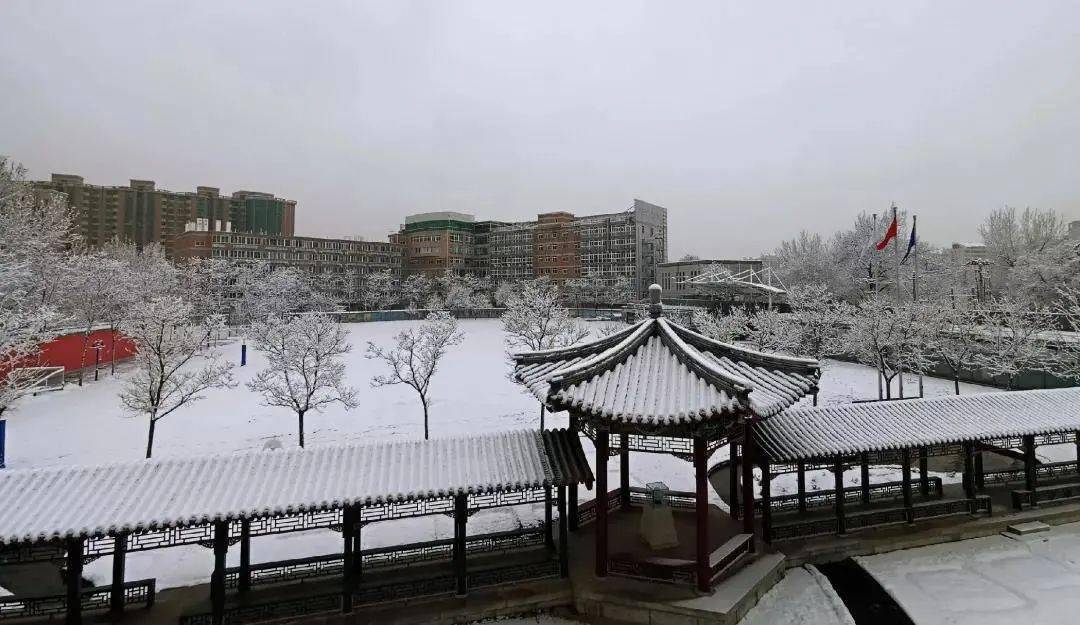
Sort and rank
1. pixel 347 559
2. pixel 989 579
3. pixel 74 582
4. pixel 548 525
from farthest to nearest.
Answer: pixel 548 525 → pixel 989 579 → pixel 347 559 → pixel 74 582

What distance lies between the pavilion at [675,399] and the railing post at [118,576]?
689 centimetres

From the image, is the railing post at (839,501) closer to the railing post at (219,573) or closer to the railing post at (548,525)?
the railing post at (548,525)

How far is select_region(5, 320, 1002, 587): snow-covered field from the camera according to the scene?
11391mm

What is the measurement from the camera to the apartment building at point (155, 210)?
94.2 metres

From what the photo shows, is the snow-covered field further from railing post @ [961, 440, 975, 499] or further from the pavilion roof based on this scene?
railing post @ [961, 440, 975, 499]

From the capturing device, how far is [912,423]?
37.9ft

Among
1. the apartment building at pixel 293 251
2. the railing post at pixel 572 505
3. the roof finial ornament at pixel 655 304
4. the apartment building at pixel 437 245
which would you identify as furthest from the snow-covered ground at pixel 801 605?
the apartment building at pixel 437 245

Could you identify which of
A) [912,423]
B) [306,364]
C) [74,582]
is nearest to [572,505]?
[912,423]

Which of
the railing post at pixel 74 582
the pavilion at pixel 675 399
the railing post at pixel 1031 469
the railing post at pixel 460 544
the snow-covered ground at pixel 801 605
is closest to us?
the railing post at pixel 74 582

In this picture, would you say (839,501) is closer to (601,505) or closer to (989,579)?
(989,579)

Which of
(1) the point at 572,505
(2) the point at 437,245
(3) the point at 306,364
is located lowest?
(1) the point at 572,505

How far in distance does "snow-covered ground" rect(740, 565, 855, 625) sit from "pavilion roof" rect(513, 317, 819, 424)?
3.41 m

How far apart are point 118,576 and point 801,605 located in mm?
11226

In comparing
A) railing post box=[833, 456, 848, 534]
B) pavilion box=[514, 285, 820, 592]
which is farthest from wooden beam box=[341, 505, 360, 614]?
railing post box=[833, 456, 848, 534]
